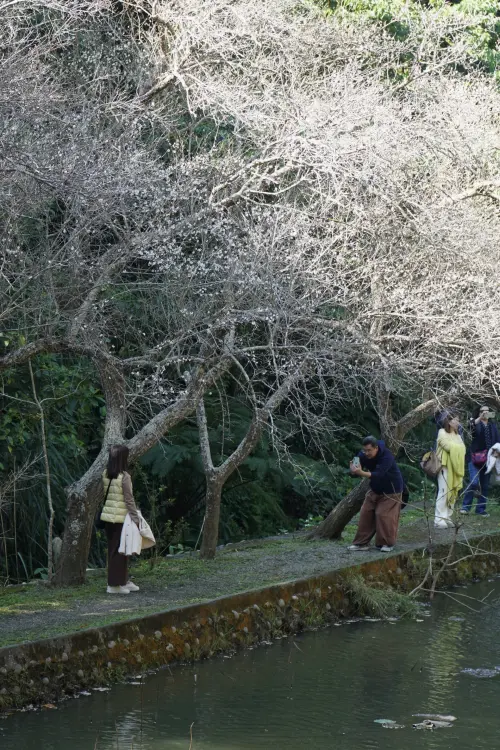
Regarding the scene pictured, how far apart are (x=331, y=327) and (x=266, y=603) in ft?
11.2

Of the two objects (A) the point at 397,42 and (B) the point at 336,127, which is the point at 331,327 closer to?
A: (B) the point at 336,127

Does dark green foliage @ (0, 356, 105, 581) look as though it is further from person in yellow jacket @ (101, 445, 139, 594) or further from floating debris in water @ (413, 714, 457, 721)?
floating debris in water @ (413, 714, 457, 721)

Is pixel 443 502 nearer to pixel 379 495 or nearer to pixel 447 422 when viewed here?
pixel 447 422

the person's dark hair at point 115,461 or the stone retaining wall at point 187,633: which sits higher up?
the person's dark hair at point 115,461

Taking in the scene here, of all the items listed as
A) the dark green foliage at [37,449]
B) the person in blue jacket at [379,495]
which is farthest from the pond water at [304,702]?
the dark green foliage at [37,449]

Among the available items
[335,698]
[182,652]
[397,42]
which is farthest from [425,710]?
[397,42]

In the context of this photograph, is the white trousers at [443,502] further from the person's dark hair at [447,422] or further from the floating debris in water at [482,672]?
the floating debris in water at [482,672]

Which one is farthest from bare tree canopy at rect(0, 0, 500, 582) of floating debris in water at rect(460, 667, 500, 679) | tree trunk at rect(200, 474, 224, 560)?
floating debris in water at rect(460, 667, 500, 679)

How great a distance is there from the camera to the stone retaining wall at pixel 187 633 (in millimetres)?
9242

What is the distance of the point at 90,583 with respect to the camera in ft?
42.3

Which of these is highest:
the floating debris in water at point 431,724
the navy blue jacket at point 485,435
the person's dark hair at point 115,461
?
the person's dark hair at point 115,461

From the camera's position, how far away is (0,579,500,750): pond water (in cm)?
873

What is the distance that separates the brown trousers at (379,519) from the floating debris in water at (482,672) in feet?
13.1

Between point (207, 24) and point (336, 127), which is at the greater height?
point (207, 24)
